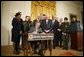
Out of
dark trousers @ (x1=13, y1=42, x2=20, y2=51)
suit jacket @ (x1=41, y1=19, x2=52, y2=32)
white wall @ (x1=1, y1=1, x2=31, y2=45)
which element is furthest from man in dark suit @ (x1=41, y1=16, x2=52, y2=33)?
dark trousers @ (x1=13, y1=42, x2=20, y2=51)

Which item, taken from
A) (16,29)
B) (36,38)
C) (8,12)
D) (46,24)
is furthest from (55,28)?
(8,12)

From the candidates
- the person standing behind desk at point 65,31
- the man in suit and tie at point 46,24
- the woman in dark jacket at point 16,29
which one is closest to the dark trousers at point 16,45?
the woman in dark jacket at point 16,29

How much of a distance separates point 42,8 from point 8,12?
75 centimetres

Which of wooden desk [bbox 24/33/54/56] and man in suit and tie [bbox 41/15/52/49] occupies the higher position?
man in suit and tie [bbox 41/15/52/49]

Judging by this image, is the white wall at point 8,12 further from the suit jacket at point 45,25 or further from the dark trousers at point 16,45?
the suit jacket at point 45,25

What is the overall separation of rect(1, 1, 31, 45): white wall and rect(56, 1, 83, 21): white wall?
2.23 ft

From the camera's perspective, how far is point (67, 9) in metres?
4.39

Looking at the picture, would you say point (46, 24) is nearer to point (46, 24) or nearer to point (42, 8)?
point (46, 24)

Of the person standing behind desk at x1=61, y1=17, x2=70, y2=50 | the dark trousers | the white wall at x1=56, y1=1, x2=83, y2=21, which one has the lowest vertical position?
the dark trousers

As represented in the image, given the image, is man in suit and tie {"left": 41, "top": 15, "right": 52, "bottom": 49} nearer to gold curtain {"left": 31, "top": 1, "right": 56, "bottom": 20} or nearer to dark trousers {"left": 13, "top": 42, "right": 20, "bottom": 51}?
gold curtain {"left": 31, "top": 1, "right": 56, "bottom": 20}

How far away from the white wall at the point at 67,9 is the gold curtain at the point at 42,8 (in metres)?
0.11

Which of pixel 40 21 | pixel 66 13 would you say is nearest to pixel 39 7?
pixel 40 21

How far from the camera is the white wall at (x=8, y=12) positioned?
4.15m

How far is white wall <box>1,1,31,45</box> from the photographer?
13.6 ft
